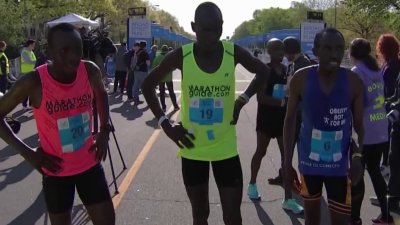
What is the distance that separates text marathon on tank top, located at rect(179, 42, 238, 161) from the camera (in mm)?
3578

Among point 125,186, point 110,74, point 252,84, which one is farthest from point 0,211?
point 110,74

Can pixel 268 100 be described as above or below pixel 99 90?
below

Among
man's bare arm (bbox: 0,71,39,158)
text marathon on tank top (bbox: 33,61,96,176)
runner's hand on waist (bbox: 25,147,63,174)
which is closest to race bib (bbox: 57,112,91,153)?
text marathon on tank top (bbox: 33,61,96,176)

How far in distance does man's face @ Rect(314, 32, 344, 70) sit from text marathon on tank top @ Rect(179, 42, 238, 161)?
2.02 feet

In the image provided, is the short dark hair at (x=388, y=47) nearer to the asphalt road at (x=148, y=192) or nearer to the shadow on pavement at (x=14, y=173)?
the asphalt road at (x=148, y=192)

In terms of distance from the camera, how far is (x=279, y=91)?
19.3ft

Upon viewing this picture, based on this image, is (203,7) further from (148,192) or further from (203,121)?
(148,192)

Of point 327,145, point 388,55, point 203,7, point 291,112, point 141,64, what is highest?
point 203,7

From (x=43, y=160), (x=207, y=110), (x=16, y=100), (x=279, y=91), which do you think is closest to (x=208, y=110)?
(x=207, y=110)

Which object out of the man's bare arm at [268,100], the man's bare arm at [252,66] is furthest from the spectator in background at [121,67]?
the man's bare arm at [252,66]

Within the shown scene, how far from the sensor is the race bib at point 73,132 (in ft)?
11.1

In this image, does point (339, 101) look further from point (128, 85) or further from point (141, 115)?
point (128, 85)

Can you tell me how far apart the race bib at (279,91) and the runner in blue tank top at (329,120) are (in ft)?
7.22

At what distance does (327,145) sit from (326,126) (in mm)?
133
